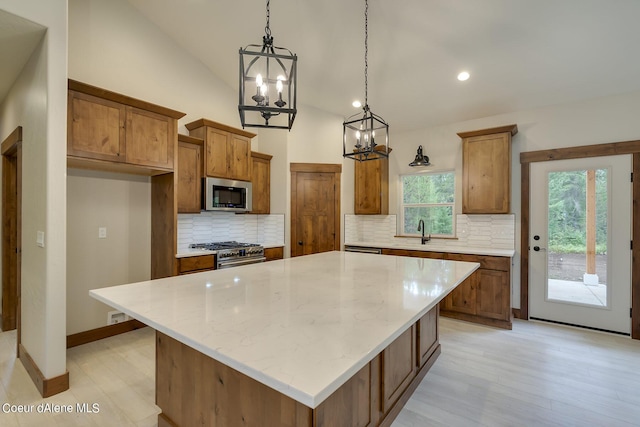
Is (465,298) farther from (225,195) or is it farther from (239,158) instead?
(239,158)

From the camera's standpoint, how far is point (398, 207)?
4.90 meters

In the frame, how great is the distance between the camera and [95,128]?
2785mm

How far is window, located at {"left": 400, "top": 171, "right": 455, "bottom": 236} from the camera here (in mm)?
4512

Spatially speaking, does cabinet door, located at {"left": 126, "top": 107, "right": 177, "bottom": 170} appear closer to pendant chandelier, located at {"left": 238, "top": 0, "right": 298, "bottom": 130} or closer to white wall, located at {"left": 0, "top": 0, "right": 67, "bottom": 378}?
white wall, located at {"left": 0, "top": 0, "right": 67, "bottom": 378}

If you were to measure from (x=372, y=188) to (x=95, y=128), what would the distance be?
360cm

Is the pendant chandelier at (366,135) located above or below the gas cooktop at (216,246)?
above

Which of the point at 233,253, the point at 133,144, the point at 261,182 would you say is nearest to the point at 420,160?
the point at 261,182

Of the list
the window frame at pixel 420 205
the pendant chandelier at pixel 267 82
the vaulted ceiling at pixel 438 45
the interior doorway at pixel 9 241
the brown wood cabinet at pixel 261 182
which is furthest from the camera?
the brown wood cabinet at pixel 261 182

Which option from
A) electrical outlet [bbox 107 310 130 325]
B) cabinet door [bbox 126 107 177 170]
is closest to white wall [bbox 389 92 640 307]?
cabinet door [bbox 126 107 177 170]

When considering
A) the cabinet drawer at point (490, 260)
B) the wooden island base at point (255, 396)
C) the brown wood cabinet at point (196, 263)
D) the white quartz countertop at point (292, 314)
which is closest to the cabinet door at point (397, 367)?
the wooden island base at point (255, 396)

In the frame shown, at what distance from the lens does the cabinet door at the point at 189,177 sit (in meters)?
3.72

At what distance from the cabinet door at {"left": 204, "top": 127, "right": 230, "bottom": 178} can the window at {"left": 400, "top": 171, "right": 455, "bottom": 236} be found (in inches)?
110

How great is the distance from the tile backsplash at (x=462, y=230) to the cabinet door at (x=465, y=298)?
68 centimetres

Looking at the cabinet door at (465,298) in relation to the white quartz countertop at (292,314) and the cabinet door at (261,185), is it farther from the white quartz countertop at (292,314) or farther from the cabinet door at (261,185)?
the cabinet door at (261,185)
